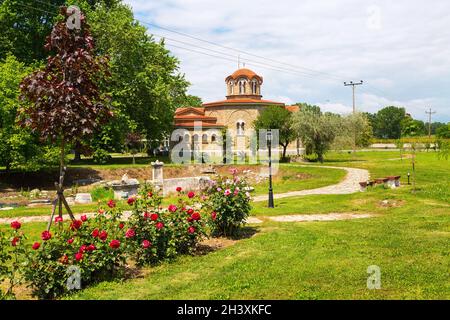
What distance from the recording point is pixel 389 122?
13250 cm

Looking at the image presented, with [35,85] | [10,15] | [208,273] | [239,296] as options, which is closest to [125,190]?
[35,85]

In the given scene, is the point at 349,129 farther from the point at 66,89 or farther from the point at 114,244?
the point at 114,244

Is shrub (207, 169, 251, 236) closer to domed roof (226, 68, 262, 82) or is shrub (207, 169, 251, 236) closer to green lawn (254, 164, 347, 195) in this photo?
green lawn (254, 164, 347, 195)

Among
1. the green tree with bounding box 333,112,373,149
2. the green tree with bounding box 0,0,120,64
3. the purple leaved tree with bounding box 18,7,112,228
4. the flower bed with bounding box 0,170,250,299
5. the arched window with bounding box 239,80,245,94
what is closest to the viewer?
the flower bed with bounding box 0,170,250,299

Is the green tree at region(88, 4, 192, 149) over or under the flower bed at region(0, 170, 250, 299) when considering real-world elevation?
over

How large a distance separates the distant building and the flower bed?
141ft

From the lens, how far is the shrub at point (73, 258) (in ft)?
20.8

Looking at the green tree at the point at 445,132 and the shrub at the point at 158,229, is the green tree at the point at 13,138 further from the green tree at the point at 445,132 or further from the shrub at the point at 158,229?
the green tree at the point at 445,132

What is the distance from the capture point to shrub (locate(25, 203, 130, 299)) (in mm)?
6328

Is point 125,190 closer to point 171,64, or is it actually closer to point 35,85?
point 35,85

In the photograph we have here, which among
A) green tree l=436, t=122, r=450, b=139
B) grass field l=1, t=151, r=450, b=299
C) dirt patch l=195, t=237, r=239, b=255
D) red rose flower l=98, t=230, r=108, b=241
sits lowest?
dirt patch l=195, t=237, r=239, b=255

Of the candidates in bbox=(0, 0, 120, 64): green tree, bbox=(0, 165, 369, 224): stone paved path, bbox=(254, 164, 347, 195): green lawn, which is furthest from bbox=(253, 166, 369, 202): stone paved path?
bbox=(0, 0, 120, 64): green tree

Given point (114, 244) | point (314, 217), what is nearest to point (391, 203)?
point (314, 217)

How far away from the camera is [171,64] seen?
43.4 meters
